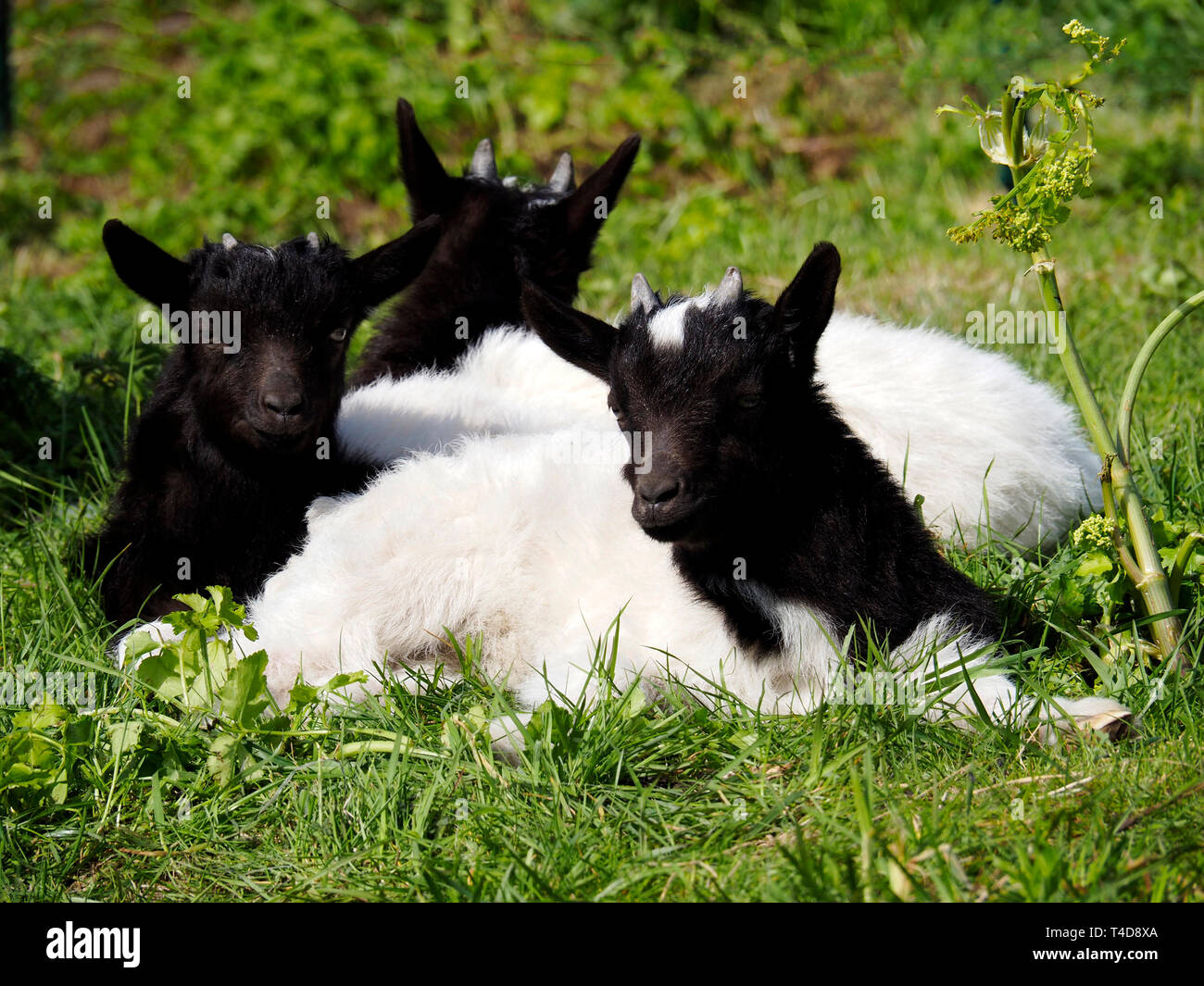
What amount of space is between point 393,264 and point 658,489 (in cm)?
152

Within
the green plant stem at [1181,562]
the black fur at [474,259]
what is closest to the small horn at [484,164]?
the black fur at [474,259]

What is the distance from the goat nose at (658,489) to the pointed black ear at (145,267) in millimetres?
1749

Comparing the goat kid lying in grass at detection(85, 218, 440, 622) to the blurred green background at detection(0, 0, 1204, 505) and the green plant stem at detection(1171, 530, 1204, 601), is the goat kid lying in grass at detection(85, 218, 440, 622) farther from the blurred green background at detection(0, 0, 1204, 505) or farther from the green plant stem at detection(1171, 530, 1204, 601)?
the blurred green background at detection(0, 0, 1204, 505)

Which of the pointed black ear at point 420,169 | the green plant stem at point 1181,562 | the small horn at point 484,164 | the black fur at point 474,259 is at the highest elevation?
the small horn at point 484,164

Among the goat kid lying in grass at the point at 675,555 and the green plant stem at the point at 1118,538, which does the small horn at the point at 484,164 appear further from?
the green plant stem at the point at 1118,538

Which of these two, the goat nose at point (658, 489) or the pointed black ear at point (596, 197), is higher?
the pointed black ear at point (596, 197)

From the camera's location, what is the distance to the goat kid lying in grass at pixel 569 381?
14.6 feet

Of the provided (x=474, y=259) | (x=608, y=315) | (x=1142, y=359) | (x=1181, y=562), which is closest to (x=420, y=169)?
(x=474, y=259)

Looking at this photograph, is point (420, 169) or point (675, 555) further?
point (420, 169)

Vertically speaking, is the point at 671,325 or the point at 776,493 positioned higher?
the point at 671,325

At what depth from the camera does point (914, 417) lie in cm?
455

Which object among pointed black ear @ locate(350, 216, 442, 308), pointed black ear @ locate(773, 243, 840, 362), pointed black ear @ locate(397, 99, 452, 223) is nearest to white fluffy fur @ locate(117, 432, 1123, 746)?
pointed black ear @ locate(350, 216, 442, 308)

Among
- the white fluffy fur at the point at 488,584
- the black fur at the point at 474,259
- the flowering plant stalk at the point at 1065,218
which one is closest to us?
the flowering plant stalk at the point at 1065,218

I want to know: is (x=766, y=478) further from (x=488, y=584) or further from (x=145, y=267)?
(x=145, y=267)
